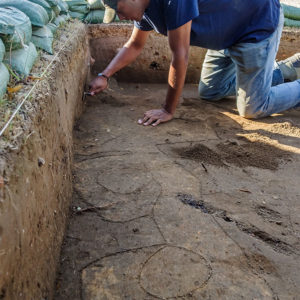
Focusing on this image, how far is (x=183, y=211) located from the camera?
1929 mm

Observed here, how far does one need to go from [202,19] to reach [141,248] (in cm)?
176

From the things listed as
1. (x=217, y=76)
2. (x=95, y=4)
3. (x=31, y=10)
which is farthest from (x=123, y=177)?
(x=95, y=4)

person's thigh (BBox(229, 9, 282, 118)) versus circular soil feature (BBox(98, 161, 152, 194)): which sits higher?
person's thigh (BBox(229, 9, 282, 118))

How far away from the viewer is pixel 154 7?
8.02 ft

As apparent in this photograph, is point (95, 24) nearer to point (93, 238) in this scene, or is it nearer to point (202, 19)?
point (202, 19)

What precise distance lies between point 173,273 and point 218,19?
191 centimetres

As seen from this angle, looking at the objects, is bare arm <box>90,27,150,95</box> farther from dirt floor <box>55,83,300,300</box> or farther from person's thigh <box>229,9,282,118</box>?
person's thigh <box>229,9,282,118</box>

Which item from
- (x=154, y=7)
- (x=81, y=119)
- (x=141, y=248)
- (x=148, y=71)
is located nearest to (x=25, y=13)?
(x=154, y=7)

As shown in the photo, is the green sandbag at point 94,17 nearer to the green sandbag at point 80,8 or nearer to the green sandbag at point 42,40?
the green sandbag at point 80,8

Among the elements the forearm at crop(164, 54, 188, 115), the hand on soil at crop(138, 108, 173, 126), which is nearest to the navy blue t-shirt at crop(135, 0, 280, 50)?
the forearm at crop(164, 54, 188, 115)

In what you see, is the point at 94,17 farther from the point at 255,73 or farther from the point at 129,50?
the point at 255,73

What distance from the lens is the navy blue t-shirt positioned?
241cm

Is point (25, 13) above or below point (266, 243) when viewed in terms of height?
above

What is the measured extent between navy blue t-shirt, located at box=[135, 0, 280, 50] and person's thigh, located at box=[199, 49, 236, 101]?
0.50 meters
